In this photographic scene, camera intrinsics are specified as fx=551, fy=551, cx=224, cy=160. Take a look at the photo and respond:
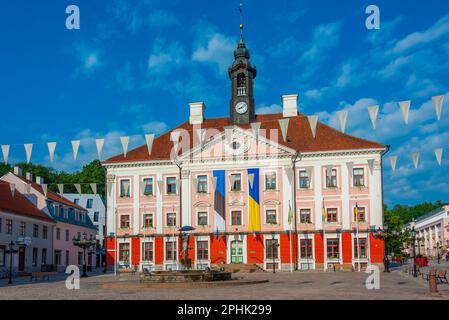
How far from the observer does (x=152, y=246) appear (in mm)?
52312

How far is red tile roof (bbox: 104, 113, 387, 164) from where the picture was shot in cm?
5006

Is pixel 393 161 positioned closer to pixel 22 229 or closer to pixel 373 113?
pixel 373 113

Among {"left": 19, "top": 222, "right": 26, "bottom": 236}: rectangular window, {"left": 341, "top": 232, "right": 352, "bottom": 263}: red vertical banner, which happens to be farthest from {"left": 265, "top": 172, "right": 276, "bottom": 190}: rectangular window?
{"left": 19, "top": 222, "right": 26, "bottom": 236}: rectangular window

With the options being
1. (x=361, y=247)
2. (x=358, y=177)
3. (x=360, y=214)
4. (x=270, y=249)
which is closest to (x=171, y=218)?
(x=270, y=249)

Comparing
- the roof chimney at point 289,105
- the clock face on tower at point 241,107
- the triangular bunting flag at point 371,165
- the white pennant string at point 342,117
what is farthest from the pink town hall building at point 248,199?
the white pennant string at point 342,117

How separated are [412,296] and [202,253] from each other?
1266 inches

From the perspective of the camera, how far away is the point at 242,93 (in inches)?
2188

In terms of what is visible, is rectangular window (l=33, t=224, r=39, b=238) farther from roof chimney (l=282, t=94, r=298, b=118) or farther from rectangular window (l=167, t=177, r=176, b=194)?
roof chimney (l=282, t=94, r=298, b=118)

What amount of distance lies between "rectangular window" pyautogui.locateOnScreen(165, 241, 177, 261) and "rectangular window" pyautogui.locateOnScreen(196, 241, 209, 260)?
227 centimetres

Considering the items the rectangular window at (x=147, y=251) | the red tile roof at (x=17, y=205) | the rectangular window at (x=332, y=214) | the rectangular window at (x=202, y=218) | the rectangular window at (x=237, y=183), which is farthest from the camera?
the rectangular window at (x=147, y=251)

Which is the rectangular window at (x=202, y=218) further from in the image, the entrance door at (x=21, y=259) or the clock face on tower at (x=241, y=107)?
the entrance door at (x=21, y=259)

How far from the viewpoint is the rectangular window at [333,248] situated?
160 feet

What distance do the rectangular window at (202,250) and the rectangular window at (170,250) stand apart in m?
2.27
